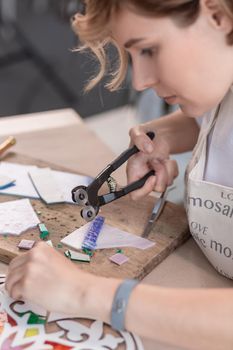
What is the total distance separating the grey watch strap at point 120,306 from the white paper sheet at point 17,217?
0.26 metres

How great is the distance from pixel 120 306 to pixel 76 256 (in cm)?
17

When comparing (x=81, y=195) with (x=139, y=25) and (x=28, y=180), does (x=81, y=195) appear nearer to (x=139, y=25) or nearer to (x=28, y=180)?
(x=28, y=180)

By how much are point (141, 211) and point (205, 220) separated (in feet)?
0.50

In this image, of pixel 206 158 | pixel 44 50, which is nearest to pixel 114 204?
pixel 206 158

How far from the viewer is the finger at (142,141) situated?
103 cm

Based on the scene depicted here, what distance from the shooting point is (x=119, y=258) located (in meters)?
0.88

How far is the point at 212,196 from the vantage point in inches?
34.8

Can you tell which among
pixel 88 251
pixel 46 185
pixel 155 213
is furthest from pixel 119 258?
pixel 46 185

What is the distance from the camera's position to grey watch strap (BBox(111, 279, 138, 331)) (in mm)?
714

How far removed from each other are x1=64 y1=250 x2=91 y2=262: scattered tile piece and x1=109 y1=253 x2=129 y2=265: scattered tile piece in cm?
4

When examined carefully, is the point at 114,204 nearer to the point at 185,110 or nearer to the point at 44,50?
the point at 185,110

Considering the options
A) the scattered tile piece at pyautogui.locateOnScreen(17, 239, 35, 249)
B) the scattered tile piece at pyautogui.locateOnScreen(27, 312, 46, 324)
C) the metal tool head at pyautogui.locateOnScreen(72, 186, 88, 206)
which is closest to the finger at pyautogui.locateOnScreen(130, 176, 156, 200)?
the metal tool head at pyautogui.locateOnScreen(72, 186, 88, 206)

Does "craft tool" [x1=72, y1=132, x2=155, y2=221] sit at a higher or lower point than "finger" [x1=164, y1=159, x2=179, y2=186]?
higher

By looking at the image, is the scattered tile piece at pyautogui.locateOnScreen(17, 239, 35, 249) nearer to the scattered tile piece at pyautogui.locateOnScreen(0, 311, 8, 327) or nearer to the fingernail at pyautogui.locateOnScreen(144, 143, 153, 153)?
the scattered tile piece at pyautogui.locateOnScreen(0, 311, 8, 327)
